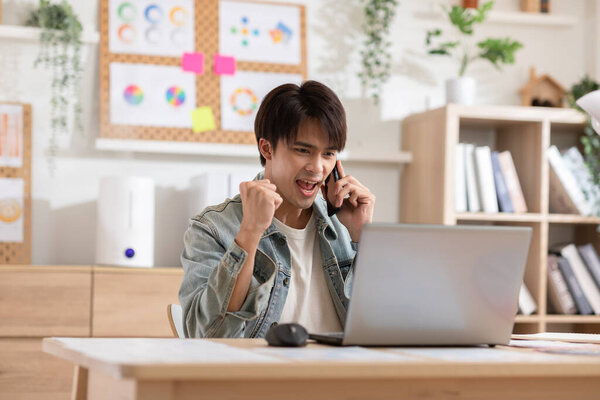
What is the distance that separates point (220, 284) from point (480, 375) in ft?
2.11

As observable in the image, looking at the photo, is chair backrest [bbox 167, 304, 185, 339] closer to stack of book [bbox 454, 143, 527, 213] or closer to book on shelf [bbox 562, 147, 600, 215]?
stack of book [bbox 454, 143, 527, 213]

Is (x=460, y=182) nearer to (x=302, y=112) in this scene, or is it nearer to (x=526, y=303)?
(x=526, y=303)

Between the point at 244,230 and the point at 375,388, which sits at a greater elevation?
the point at 244,230

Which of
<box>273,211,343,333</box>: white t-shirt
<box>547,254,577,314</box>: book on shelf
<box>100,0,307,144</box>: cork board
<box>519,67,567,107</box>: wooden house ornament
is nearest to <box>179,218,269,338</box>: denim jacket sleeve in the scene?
<box>273,211,343,333</box>: white t-shirt

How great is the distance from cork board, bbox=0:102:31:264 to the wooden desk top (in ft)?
6.10

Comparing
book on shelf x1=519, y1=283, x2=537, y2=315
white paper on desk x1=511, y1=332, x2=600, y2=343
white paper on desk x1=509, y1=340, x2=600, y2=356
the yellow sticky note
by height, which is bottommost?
book on shelf x1=519, y1=283, x2=537, y2=315

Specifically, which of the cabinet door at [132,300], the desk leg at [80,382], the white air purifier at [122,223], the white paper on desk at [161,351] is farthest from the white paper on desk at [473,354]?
the white air purifier at [122,223]

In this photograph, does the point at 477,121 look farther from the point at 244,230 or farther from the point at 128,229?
the point at 244,230

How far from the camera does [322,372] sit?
996 mm

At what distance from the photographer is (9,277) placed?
2.77 m

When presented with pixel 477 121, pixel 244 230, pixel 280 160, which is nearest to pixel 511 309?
pixel 244 230

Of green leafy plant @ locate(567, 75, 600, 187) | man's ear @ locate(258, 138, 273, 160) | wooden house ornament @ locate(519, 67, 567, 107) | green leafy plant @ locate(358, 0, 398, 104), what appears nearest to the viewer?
man's ear @ locate(258, 138, 273, 160)

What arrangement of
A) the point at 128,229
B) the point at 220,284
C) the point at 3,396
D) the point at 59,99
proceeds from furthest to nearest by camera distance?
1. the point at 59,99
2. the point at 128,229
3. the point at 3,396
4. the point at 220,284

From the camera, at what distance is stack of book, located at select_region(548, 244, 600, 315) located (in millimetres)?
3291
